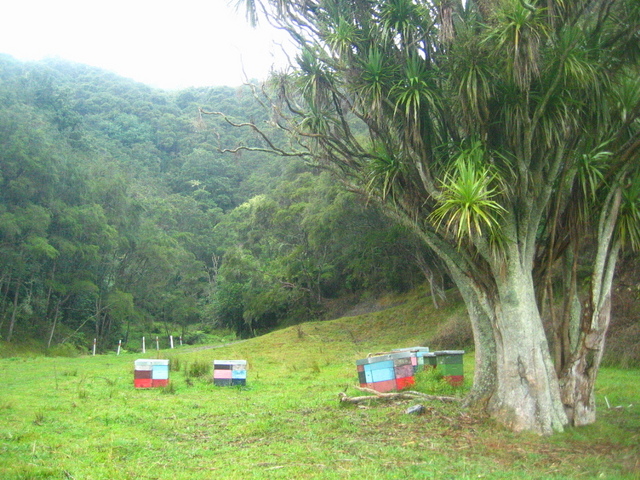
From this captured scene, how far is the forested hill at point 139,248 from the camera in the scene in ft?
95.6

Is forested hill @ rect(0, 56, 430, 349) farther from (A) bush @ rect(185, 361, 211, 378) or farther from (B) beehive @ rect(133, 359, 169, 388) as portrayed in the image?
(B) beehive @ rect(133, 359, 169, 388)

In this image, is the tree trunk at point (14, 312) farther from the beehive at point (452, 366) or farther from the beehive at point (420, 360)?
the beehive at point (452, 366)

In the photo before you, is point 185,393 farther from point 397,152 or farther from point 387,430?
point 397,152

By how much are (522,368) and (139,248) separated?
35.4 m

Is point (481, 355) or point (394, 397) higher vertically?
point (481, 355)

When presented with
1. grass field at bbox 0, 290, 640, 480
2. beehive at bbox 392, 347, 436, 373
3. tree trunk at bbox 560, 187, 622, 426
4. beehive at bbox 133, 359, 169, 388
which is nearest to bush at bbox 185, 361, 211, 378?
grass field at bbox 0, 290, 640, 480

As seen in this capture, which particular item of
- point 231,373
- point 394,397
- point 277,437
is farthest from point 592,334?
→ point 231,373

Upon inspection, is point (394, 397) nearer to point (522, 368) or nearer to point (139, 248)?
point (522, 368)

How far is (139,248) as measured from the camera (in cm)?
3981

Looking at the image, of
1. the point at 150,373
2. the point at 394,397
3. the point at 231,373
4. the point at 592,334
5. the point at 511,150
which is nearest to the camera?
the point at 592,334

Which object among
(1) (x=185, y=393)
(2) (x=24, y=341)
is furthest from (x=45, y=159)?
(1) (x=185, y=393)

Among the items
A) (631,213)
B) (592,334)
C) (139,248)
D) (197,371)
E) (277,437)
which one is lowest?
(277,437)

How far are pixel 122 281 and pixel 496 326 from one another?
116 feet

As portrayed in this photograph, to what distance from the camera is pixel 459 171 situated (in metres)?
8.00
